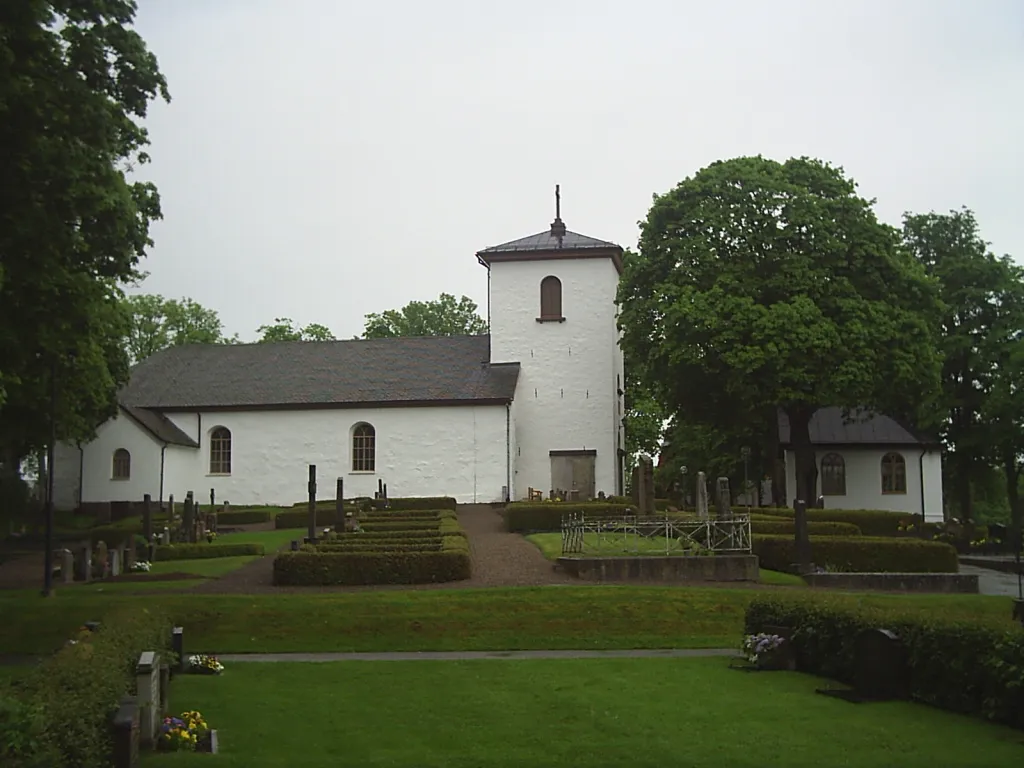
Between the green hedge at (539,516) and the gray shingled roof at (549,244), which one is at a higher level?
the gray shingled roof at (549,244)

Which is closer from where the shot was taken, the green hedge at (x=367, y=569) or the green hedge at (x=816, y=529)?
the green hedge at (x=367, y=569)

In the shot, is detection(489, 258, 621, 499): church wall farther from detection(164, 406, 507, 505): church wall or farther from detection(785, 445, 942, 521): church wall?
detection(785, 445, 942, 521): church wall

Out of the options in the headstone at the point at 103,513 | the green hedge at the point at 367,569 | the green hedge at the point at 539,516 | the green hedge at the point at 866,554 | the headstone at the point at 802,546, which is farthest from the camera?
the headstone at the point at 103,513

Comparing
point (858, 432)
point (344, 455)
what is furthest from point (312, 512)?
point (858, 432)

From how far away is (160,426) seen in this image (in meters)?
46.4

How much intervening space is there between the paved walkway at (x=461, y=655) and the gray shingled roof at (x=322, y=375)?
28.3 meters

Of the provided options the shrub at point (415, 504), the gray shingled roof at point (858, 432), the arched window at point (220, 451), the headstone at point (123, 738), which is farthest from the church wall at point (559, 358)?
the headstone at point (123, 738)

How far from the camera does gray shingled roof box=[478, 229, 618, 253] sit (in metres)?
48.0

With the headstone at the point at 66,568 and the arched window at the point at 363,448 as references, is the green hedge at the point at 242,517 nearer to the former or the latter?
the arched window at the point at 363,448

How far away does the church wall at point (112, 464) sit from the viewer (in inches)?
1786

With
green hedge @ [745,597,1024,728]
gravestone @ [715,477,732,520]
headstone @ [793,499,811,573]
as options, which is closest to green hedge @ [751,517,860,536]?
gravestone @ [715,477,732,520]

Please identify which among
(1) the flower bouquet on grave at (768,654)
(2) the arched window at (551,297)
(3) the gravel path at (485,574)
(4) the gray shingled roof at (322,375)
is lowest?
(1) the flower bouquet on grave at (768,654)

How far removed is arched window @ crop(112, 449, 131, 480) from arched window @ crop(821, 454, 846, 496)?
97.9ft

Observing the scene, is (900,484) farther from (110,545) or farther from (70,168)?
(70,168)
